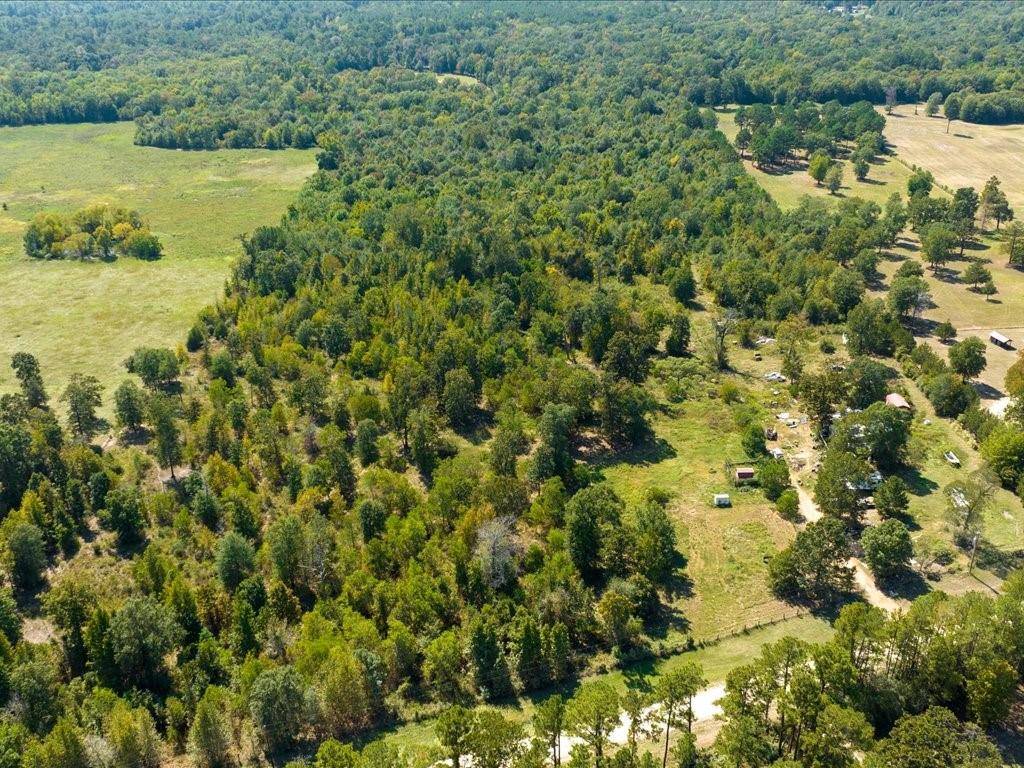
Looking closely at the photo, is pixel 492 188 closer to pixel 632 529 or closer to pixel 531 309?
pixel 531 309

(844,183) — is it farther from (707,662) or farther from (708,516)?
(707,662)

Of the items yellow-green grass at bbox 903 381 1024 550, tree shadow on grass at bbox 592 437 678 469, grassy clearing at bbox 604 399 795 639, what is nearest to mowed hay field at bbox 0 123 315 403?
tree shadow on grass at bbox 592 437 678 469

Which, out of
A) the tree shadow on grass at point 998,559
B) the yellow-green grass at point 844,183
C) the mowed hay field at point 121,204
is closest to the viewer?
the tree shadow on grass at point 998,559

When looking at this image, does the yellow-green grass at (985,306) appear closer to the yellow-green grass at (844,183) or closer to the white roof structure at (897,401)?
the white roof structure at (897,401)

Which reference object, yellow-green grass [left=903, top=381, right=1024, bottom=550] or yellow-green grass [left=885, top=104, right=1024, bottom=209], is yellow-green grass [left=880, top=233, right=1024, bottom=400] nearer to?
yellow-green grass [left=903, top=381, right=1024, bottom=550]

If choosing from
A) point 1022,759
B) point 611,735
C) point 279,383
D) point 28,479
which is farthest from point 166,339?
point 1022,759

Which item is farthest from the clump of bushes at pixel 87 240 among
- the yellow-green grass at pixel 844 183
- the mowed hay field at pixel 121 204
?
the yellow-green grass at pixel 844 183
